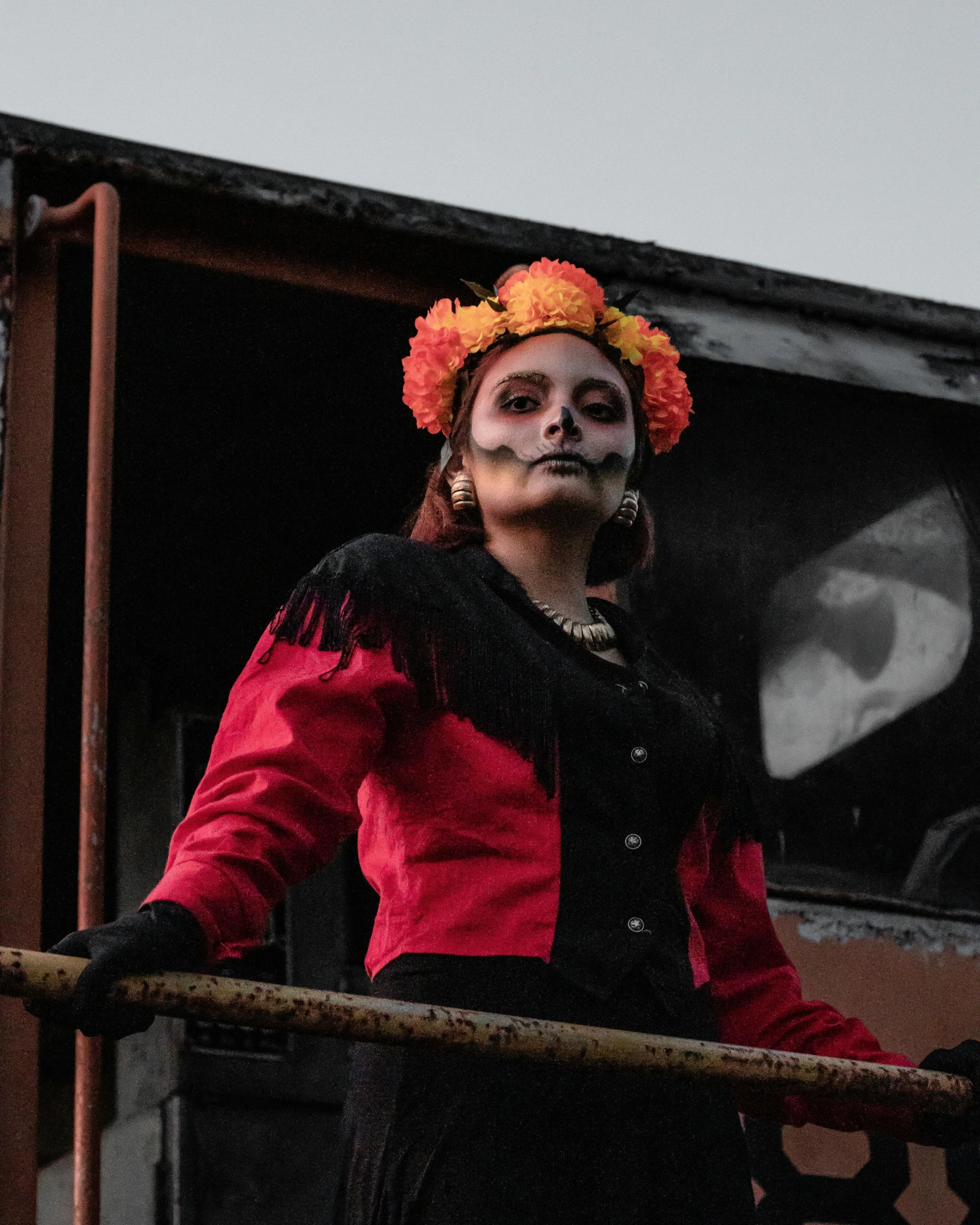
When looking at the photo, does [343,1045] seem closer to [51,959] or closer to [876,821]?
[876,821]

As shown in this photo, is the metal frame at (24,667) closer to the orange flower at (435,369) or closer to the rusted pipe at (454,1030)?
the orange flower at (435,369)

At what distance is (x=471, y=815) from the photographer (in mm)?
2500

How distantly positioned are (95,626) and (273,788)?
1.17 m

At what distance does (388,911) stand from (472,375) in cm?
93

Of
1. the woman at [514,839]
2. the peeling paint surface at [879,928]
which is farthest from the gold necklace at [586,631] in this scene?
the peeling paint surface at [879,928]

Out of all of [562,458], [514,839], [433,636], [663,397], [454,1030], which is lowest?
[454,1030]

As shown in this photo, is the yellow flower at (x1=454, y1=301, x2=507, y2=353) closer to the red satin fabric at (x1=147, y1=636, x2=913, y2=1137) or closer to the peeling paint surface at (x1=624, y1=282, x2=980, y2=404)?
the red satin fabric at (x1=147, y1=636, x2=913, y2=1137)

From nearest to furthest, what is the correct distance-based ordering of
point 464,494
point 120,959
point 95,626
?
point 120,959 < point 464,494 < point 95,626

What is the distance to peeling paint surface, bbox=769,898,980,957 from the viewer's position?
409 cm

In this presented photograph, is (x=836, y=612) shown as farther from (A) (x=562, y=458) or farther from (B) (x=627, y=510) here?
(A) (x=562, y=458)

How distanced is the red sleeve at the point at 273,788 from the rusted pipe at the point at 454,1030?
0.35 feet

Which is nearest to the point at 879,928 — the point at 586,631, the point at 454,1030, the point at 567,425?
the point at 586,631

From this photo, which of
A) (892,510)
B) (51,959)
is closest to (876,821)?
(892,510)

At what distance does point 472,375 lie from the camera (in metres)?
3.04
